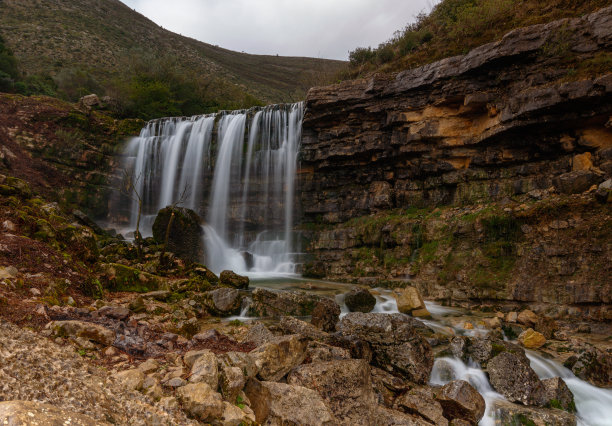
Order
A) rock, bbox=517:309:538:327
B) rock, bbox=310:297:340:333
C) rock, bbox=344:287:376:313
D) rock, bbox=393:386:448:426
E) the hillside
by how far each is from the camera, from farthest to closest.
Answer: the hillside, rock, bbox=344:287:376:313, rock, bbox=517:309:538:327, rock, bbox=310:297:340:333, rock, bbox=393:386:448:426

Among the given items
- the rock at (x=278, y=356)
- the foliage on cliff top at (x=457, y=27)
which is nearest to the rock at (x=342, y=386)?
the rock at (x=278, y=356)

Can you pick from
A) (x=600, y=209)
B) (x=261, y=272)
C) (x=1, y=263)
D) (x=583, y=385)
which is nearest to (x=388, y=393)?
(x=583, y=385)

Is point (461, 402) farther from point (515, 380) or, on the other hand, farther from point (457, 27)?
point (457, 27)

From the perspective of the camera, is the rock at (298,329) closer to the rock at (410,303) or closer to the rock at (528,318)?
the rock at (410,303)

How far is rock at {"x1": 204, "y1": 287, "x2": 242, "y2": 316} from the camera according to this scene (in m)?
8.64

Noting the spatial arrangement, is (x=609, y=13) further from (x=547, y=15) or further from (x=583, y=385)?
(x=583, y=385)

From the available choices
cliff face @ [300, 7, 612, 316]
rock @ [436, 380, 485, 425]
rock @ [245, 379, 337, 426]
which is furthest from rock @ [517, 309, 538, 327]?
rock @ [245, 379, 337, 426]

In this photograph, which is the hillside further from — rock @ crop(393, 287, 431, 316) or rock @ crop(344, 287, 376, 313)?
rock @ crop(393, 287, 431, 316)

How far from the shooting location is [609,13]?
498 inches

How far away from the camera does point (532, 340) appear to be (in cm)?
818

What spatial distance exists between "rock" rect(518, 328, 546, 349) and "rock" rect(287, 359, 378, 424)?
5386 mm

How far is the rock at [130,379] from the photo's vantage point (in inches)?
129

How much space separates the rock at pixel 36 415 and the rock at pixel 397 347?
499 cm

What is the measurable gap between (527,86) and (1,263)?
1814 centimetres
